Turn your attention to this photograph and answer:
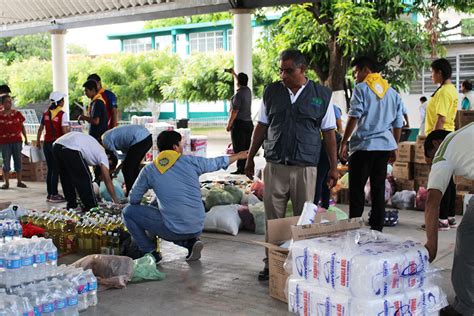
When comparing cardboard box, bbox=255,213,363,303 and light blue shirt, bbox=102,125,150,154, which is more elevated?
light blue shirt, bbox=102,125,150,154

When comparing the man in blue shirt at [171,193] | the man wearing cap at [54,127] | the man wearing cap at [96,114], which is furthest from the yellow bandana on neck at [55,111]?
the man in blue shirt at [171,193]

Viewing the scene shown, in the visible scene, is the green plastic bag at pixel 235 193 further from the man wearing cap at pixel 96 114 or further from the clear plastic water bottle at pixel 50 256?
the clear plastic water bottle at pixel 50 256

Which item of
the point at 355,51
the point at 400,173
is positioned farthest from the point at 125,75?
the point at 400,173

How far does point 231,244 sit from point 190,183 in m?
1.29

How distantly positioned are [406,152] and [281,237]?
459 centimetres

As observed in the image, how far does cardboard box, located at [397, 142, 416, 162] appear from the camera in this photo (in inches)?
352

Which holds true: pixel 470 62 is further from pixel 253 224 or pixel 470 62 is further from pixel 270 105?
pixel 270 105

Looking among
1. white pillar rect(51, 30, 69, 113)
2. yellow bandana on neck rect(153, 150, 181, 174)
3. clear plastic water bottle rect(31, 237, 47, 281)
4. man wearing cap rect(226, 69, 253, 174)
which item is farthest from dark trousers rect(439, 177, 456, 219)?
white pillar rect(51, 30, 69, 113)

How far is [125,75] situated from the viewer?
99.3 feet

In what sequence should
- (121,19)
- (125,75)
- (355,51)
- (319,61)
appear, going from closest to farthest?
(355,51) < (319,61) < (121,19) < (125,75)

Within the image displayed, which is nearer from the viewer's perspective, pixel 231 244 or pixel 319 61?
pixel 231 244

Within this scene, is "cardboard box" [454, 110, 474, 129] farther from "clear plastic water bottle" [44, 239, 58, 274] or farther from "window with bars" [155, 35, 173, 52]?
"window with bars" [155, 35, 173, 52]

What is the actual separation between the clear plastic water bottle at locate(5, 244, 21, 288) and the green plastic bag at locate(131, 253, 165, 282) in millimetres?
1132

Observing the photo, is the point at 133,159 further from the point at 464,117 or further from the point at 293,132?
the point at 464,117
